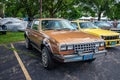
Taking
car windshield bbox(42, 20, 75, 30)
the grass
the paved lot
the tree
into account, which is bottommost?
the paved lot

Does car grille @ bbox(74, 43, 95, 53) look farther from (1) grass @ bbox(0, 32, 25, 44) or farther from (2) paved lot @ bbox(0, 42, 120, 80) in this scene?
(1) grass @ bbox(0, 32, 25, 44)

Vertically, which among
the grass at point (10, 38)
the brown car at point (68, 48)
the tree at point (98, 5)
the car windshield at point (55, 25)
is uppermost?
the tree at point (98, 5)

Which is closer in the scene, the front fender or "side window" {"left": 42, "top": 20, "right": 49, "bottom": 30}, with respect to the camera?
the front fender

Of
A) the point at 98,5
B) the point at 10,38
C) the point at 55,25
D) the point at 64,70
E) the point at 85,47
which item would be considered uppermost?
the point at 98,5

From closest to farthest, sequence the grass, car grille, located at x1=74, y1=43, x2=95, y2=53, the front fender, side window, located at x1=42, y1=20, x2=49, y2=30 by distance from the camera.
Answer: car grille, located at x1=74, y1=43, x2=95, y2=53
the front fender
side window, located at x1=42, y1=20, x2=49, y2=30
the grass

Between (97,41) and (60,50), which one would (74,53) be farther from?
(97,41)

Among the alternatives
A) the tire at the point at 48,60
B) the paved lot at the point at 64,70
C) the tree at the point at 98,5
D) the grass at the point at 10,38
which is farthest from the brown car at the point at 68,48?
the tree at the point at 98,5

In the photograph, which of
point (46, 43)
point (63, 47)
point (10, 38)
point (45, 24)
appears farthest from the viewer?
point (10, 38)

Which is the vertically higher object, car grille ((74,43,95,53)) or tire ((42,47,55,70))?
car grille ((74,43,95,53))

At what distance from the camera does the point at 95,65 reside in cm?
659

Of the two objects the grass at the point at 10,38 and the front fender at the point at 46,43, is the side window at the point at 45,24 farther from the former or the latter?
→ the grass at the point at 10,38

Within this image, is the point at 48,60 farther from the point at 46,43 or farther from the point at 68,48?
the point at 68,48

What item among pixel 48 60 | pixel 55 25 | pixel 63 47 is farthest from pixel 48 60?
pixel 55 25

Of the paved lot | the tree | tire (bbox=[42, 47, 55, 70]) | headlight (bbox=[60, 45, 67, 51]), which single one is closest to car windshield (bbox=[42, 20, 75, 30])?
tire (bbox=[42, 47, 55, 70])
